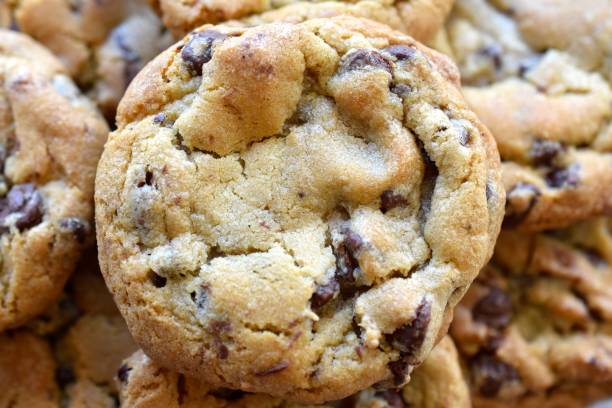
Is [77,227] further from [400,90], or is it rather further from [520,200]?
[520,200]

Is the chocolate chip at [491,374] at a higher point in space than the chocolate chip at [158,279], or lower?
lower

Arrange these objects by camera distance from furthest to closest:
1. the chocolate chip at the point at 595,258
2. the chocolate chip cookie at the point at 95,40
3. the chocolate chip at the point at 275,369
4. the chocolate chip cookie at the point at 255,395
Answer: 1. the chocolate chip at the point at 595,258
2. the chocolate chip cookie at the point at 95,40
3. the chocolate chip cookie at the point at 255,395
4. the chocolate chip at the point at 275,369

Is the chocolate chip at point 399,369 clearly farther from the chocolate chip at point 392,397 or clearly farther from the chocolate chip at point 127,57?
the chocolate chip at point 127,57

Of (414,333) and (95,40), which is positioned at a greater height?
(95,40)

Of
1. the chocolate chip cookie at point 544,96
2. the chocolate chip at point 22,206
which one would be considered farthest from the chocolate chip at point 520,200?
the chocolate chip at point 22,206

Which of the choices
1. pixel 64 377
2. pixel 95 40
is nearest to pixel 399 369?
pixel 64 377

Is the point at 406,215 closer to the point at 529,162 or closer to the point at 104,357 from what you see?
the point at 529,162
